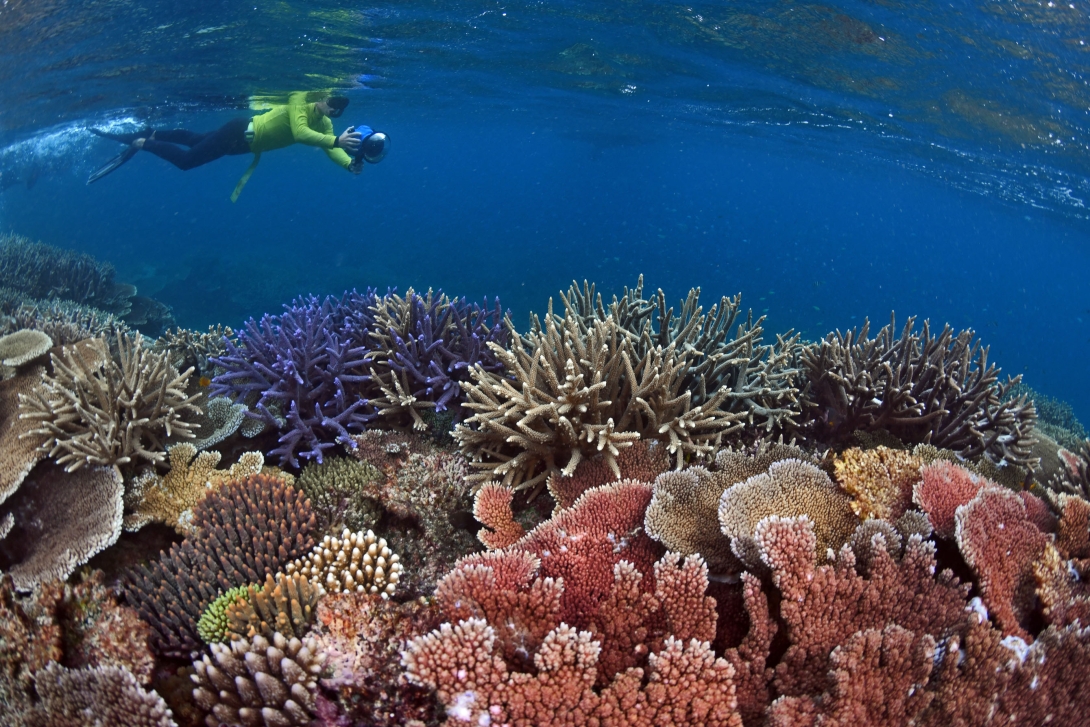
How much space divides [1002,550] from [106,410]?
18.9 ft

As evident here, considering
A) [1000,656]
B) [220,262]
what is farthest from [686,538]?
[220,262]

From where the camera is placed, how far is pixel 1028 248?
64625mm

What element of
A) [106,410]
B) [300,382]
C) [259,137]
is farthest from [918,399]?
[259,137]

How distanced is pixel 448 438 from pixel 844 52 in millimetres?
20478

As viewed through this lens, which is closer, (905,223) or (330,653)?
(330,653)

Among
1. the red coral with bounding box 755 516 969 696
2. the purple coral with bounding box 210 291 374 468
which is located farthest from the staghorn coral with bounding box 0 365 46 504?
the red coral with bounding box 755 516 969 696

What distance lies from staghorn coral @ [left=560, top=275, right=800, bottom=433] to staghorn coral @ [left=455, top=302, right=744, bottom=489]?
0.35 meters

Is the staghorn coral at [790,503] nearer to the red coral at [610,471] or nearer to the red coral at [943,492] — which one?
the red coral at [943,492]

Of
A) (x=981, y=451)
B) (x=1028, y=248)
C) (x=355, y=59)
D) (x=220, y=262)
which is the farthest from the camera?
(x=1028, y=248)

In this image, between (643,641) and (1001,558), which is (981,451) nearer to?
(1001,558)

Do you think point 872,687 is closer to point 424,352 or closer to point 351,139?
point 424,352

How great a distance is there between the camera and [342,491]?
4.21 m

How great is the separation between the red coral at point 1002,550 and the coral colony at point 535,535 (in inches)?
0.8

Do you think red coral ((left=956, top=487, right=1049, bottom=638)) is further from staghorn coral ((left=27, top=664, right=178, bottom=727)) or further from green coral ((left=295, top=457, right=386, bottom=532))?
staghorn coral ((left=27, top=664, right=178, bottom=727))
